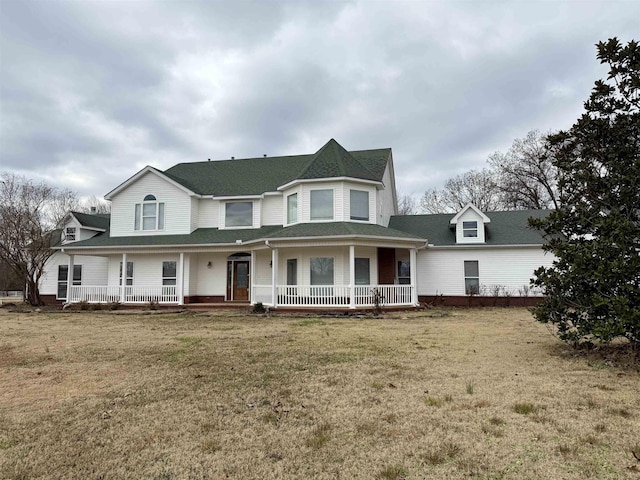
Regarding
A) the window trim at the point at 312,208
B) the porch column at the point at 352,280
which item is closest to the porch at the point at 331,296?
the porch column at the point at 352,280

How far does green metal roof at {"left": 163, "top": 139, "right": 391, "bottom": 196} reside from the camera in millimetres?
18434

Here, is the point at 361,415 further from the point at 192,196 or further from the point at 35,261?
the point at 35,261

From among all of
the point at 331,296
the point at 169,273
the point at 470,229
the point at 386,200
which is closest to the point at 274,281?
the point at 331,296

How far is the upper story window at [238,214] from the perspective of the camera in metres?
20.7

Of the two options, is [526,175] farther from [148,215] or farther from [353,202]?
[148,215]

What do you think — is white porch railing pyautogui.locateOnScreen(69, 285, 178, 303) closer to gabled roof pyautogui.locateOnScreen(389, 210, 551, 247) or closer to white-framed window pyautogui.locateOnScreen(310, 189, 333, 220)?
white-framed window pyautogui.locateOnScreen(310, 189, 333, 220)

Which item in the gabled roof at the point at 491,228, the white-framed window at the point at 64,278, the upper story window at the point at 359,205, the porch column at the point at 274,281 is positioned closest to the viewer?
the porch column at the point at 274,281

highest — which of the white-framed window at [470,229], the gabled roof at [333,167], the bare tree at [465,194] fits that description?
the bare tree at [465,194]

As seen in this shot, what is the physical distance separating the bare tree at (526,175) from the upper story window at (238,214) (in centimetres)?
2718

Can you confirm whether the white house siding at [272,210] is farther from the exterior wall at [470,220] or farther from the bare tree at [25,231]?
the bare tree at [25,231]

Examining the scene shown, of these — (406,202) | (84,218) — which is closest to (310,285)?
(84,218)

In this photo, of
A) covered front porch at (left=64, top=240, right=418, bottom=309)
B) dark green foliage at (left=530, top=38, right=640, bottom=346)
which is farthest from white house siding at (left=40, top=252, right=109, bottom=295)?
dark green foliage at (left=530, top=38, right=640, bottom=346)

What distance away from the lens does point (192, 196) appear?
20656 mm

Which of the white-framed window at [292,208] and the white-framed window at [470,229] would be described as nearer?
the white-framed window at [292,208]
